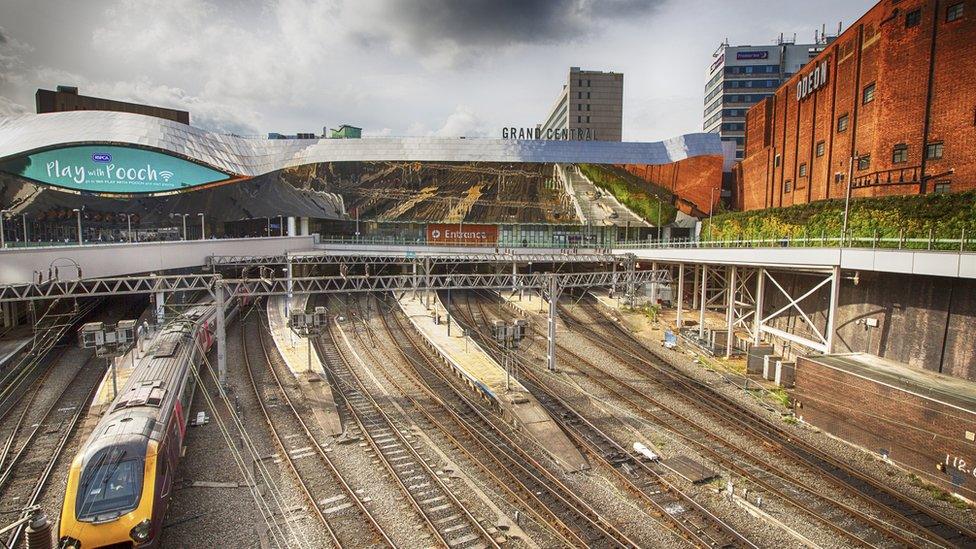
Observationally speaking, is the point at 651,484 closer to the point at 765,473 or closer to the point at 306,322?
the point at 765,473

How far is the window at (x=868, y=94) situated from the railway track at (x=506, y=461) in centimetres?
3060

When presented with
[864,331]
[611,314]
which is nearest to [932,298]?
[864,331]

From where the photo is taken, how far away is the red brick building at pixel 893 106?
84.5 ft

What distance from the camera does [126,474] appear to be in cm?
1204

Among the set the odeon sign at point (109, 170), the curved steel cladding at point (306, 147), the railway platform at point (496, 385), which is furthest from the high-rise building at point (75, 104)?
the railway platform at point (496, 385)

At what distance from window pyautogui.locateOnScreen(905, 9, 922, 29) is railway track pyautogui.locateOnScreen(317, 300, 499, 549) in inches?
1342

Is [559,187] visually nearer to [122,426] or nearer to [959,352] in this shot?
[959,352]

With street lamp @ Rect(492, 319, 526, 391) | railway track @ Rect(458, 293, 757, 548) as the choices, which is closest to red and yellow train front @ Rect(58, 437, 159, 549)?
railway track @ Rect(458, 293, 757, 548)

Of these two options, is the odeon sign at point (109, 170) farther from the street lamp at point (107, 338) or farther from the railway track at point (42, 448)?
the street lamp at point (107, 338)

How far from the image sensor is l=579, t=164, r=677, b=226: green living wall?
62406 mm

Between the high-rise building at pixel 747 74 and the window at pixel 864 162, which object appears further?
the high-rise building at pixel 747 74

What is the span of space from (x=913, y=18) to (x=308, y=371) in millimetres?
38023

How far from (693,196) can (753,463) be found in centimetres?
4985

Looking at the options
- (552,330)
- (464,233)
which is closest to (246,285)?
(552,330)
